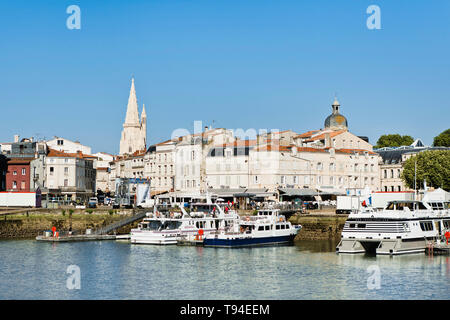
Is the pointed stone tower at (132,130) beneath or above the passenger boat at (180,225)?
above

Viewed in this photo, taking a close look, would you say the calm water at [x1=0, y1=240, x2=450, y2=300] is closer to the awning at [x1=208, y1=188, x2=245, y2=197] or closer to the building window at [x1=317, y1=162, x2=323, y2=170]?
the awning at [x1=208, y1=188, x2=245, y2=197]

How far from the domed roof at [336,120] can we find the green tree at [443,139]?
19.3 metres

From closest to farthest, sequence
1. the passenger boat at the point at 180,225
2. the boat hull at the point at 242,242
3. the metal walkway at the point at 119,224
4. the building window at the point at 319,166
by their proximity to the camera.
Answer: the boat hull at the point at 242,242
the passenger boat at the point at 180,225
the metal walkway at the point at 119,224
the building window at the point at 319,166

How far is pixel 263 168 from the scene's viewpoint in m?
90.9

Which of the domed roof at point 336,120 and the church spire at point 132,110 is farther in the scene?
the church spire at point 132,110

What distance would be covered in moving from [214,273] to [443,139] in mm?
90267

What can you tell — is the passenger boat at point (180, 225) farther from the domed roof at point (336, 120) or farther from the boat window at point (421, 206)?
the domed roof at point (336, 120)

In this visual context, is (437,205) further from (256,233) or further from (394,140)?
(394,140)

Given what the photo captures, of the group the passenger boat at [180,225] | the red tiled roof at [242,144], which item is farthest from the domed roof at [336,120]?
the passenger boat at [180,225]

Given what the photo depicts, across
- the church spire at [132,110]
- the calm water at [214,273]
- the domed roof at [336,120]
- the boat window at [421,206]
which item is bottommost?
the calm water at [214,273]

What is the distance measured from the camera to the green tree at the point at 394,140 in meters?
142

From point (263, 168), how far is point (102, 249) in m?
34.8

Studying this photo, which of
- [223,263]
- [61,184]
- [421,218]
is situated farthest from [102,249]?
[61,184]
